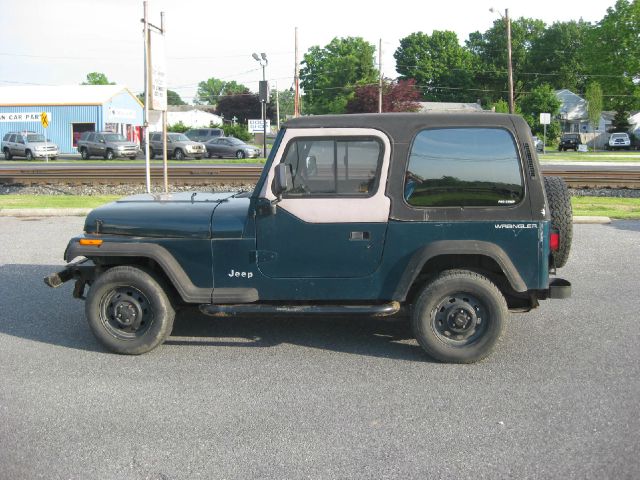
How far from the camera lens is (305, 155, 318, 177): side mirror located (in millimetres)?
5582

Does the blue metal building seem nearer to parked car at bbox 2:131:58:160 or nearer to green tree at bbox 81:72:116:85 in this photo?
parked car at bbox 2:131:58:160

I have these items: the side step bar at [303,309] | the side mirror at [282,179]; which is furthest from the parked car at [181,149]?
the side mirror at [282,179]

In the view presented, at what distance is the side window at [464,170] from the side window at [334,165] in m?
0.30

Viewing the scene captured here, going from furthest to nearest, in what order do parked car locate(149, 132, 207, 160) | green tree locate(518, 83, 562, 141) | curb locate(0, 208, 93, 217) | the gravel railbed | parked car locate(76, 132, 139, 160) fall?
green tree locate(518, 83, 562, 141)
parked car locate(76, 132, 139, 160)
parked car locate(149, 132, 207, 160)
the gravel railbed
curb locate(0, 208, 93, 217)

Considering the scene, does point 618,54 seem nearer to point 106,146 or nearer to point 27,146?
point 106,146

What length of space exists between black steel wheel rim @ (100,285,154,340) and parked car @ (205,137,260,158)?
111ft

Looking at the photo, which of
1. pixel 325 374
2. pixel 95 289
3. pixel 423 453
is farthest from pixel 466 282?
pixel 95 289

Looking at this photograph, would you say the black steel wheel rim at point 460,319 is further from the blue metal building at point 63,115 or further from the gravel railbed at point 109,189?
the blue metal building at point 63,115

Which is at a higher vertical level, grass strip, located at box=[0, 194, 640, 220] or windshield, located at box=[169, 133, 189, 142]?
windshield, located at box=[169, 133, 189, 142]

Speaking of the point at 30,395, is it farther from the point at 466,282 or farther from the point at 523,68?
the point at 523,68

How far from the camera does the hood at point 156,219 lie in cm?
573

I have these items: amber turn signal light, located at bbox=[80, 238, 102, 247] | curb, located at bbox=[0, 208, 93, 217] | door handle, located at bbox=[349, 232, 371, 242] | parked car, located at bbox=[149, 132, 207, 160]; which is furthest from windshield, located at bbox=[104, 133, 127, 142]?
door handle, located at bbox=[349, 232, 371, 242]

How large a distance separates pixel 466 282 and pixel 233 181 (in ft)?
49.8

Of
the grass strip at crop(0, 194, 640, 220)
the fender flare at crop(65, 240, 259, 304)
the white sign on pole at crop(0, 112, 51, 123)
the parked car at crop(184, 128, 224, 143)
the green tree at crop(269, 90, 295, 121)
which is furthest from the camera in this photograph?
the green tree at crop(269, 90, 295, 121)
